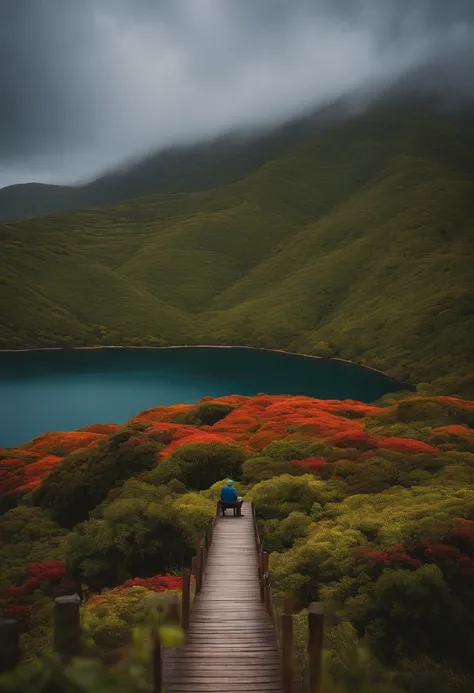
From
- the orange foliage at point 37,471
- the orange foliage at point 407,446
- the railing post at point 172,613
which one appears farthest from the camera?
the orange foliage at point 37,471

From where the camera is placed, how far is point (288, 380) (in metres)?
132

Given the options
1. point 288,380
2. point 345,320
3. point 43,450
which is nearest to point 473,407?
point 43,450

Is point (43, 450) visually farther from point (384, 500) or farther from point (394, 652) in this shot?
point (394, 652)

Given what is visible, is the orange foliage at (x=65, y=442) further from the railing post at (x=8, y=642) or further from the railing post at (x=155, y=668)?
the railing post at (x=8, y=642)

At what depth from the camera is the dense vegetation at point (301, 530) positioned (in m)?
16.3

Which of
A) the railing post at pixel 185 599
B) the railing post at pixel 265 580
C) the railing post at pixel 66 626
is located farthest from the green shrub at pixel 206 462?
the railing post at pixel 66 626

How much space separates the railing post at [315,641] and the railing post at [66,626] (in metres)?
2.94

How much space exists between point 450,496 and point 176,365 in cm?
13816

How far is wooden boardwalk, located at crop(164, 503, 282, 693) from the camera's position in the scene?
9.62 m

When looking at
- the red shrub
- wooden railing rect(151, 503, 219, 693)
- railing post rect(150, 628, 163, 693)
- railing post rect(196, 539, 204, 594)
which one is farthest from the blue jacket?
railing post rect(150, 628, 163, 693)

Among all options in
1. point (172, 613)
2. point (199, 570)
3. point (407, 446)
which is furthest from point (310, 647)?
point (407, 446)

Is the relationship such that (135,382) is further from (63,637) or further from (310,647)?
(63,637)

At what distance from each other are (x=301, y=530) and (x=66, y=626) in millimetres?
20066

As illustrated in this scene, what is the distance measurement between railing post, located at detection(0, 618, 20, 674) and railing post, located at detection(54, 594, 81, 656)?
25.7 inches
